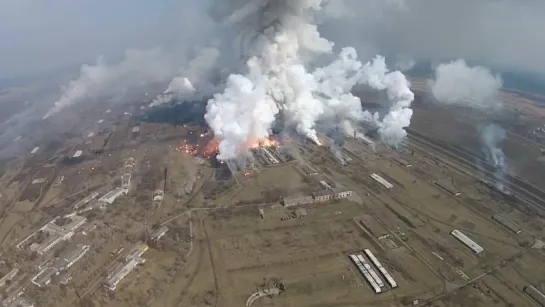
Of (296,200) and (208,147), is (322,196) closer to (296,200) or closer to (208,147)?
(296,200)

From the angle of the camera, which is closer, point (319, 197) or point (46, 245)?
point (46, 245)

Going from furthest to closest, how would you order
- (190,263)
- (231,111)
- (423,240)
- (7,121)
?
(7,121) < (231,111) < (423,240) < (190,263)

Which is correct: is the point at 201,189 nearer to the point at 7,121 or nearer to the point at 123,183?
the point at 123,183

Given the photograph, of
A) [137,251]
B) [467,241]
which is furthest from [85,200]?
[467,241]

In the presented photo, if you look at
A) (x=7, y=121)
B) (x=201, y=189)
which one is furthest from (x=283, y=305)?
(x=7, y=121)

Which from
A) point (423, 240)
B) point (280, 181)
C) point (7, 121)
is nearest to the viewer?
point (423, 240)

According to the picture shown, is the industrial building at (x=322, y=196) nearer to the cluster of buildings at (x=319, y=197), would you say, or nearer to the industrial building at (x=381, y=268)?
the cluster of buildings at (x=319, y=197)
